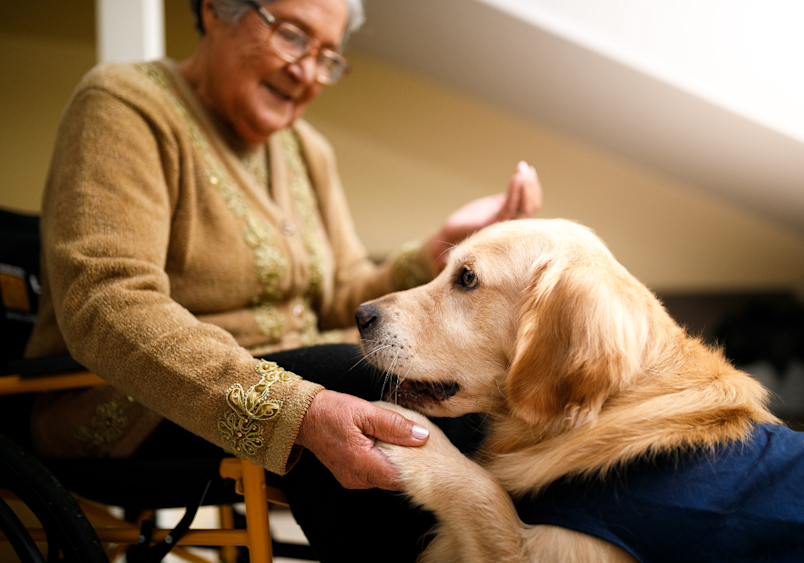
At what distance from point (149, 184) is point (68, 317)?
10.0 inches

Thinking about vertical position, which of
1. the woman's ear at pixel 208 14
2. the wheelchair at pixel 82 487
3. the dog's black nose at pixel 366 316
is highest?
the woman's ear at pixel 208 14

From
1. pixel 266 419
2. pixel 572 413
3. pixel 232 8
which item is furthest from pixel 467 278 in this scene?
Result: pixel 232 8

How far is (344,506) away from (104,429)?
46cm

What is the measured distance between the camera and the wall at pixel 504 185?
9.00 feet

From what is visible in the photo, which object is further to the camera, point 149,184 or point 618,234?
point 618,234

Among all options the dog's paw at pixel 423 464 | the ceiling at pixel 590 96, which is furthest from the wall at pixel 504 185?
the dog's paw at pixel 423 464

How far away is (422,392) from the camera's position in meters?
0.81

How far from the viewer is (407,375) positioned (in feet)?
2.60

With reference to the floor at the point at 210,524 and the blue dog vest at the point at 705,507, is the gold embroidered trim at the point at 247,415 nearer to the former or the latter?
the blue dog vest at the point at 705,507

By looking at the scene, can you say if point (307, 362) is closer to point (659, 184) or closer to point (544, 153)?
point (544, 153)

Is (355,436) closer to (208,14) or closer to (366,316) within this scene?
(366,316)

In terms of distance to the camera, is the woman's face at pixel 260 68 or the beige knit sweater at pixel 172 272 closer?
the beige knit sweater at pixel 172 272

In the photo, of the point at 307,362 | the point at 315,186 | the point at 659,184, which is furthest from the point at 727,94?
the point at 307,362

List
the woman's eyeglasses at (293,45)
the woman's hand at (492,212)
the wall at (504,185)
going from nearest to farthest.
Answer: the woman's eyeglasses at (293,45)
the woman's hand at (492,212)
the wall at (504,185)
